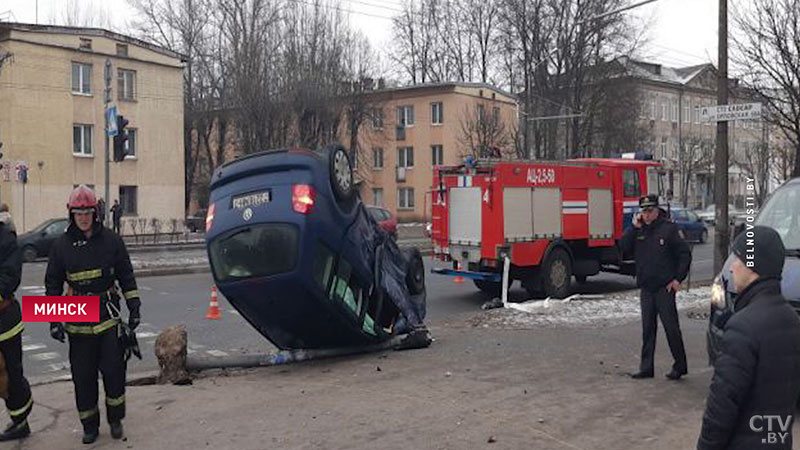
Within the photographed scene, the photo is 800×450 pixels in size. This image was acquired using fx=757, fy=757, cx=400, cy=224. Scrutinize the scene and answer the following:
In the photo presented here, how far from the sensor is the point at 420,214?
55.4m

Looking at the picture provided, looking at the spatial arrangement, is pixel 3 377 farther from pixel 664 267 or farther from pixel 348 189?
pixel 664 267

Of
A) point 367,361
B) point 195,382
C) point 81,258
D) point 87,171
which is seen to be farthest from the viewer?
point 87,171

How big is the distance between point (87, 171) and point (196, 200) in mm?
21611

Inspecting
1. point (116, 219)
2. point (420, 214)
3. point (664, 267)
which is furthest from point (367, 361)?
point (420, 214)

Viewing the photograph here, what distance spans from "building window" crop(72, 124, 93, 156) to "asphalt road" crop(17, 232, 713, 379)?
15.9 m

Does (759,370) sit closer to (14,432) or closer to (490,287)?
(14,432)

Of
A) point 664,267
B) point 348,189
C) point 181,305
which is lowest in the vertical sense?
point 181,305

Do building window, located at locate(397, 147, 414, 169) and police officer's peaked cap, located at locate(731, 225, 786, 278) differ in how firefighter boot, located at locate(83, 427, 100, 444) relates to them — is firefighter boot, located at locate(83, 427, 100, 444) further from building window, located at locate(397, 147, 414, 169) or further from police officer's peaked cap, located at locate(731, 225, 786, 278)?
building window, located at locate(397, 147, 414, 169)

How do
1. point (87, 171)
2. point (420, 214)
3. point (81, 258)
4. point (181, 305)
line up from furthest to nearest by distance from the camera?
point (420, 214) < point (87, 171) < point (181, 305) < point (81, 258)

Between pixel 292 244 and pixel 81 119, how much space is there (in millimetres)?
33378

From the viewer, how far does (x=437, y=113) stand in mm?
54281

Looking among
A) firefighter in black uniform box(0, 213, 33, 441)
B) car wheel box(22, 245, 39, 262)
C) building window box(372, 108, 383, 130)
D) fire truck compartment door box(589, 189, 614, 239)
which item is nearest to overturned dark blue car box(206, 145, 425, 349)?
firefighter in black uniform box(0, 213, 33, 441)

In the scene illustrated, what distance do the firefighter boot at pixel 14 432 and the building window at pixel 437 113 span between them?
49255 mm

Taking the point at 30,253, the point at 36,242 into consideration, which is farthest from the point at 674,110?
the point at 30,253
